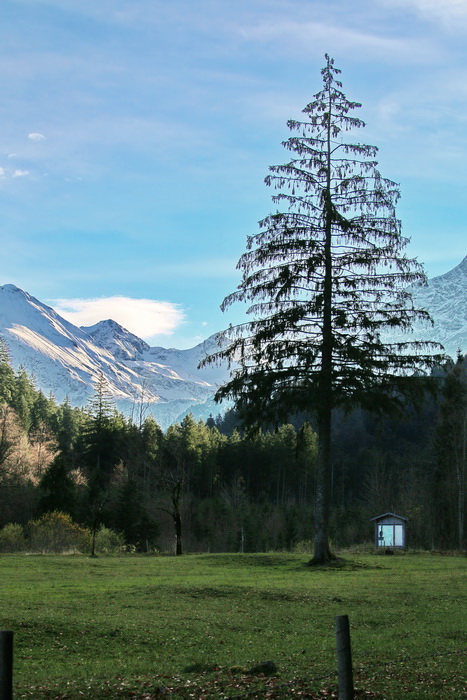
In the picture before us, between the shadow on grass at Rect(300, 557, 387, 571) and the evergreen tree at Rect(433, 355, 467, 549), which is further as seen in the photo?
the evergreen tree at Rect(433, 355, 467, 549)

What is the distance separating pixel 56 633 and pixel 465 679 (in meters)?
6.46

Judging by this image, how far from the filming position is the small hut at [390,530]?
5003 centimetres

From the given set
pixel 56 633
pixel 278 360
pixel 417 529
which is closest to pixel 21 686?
pixel 56 633

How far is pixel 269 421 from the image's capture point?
1154 inches

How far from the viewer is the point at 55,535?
137ft

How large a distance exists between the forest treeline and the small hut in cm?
445

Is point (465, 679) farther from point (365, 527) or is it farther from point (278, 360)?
point (365, 527)

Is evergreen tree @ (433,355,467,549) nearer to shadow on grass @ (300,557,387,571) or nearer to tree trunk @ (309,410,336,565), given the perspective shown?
tree trunk @ (309,410,336,565)

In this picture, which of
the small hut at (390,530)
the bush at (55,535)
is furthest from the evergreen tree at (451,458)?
the bush at (55,535)

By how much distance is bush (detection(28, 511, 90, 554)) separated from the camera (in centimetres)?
3856

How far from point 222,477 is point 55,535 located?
64895 mm

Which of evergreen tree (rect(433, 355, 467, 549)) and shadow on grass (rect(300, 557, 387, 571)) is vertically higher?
evergreen tree (rect(433, 355, 467, 549))

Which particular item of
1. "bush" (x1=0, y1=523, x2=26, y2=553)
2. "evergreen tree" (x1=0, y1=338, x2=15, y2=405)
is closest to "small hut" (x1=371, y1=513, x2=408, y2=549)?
"bush" (x1=0, y1=523, x2=26, y2=553)

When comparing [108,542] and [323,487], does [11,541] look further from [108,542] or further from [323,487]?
[323,487]
